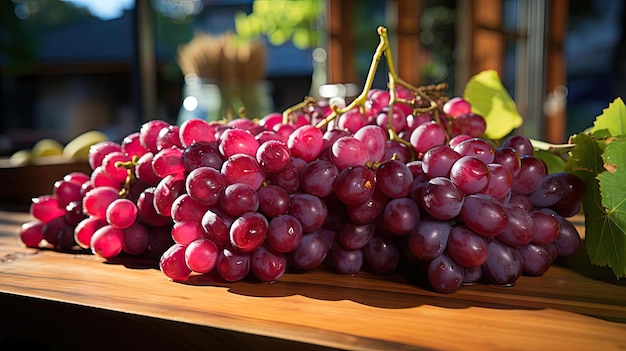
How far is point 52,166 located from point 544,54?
3.78 metres

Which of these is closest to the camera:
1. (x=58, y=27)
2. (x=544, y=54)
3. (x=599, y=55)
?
(x=58, y=27)

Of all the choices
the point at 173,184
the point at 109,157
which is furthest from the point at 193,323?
the point at 109,157

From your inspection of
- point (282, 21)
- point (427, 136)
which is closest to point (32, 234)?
point (427, 136)

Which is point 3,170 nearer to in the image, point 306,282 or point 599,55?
point 306,282

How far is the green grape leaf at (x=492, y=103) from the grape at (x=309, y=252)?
0.98 ft

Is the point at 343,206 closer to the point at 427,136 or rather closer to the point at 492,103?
the point at 427,136

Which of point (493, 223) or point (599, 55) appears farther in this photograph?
point (599, 55)

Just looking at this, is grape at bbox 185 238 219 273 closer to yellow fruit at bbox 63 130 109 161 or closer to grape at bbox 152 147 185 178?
grape at bbox 152 147 185 178

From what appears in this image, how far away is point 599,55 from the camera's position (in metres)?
4.44

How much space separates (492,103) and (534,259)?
271mm

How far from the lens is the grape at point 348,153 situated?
1.58 feet

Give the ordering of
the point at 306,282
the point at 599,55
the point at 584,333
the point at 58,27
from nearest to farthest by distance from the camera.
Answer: the point at 584,333 < the point at 306,282 < the point at 58,27 < the point at 599,55

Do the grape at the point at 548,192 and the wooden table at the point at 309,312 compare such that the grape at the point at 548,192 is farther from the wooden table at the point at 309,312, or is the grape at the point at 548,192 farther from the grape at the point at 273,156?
the grape at the point at 273,156

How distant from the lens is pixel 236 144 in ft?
1.62
